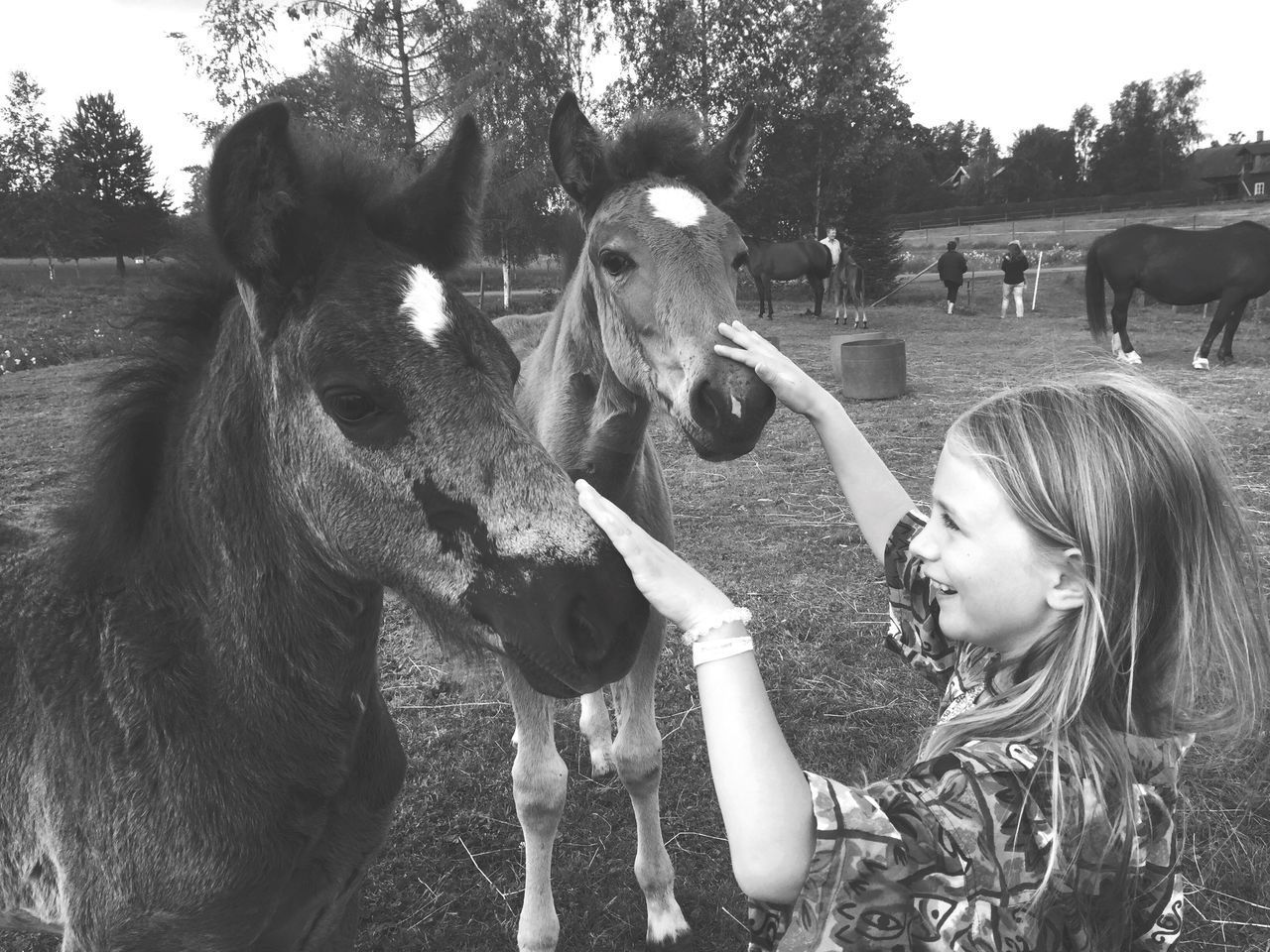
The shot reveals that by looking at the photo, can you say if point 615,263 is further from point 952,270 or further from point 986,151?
point 986,151

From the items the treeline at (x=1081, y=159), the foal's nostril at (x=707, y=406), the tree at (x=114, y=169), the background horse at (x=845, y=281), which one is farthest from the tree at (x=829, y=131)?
the treeline at (x=1081, y=159)

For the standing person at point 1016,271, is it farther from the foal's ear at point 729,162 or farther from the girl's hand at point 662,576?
the girl's hand at point 662,576

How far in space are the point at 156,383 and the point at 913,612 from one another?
207cm

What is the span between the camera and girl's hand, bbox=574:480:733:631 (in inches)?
54.1

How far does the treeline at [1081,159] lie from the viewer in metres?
71.4

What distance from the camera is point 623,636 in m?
1.50

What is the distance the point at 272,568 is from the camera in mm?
1832

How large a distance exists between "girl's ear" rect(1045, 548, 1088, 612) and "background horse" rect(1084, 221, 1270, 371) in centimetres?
1454

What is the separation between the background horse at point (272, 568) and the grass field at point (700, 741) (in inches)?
15.2

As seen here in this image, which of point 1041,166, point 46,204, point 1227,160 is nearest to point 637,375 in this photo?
point 46,204

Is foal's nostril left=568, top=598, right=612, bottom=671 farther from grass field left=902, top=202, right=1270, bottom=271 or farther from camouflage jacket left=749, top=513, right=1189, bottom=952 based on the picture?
grass field left=902, top=202, right=1270, bottom=271

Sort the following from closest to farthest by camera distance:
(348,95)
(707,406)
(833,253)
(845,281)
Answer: (707,406) < (348,95) < (845,281) < (833,253)

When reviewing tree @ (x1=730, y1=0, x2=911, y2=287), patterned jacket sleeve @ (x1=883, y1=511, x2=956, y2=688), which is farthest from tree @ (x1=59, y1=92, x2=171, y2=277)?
patterned jacket sleeve @ (x1=883, y1=511, x2=956, y2=688)

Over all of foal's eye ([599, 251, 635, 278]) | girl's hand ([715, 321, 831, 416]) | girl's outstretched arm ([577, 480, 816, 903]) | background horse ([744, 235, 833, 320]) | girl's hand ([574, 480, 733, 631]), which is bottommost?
girl's outstretched arm ([577, 480, 816, 903])
